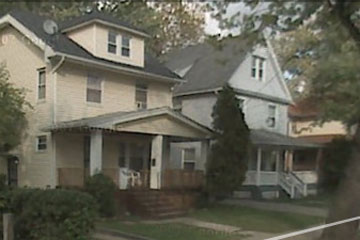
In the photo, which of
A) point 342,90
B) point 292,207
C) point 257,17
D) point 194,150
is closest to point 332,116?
point 342,90

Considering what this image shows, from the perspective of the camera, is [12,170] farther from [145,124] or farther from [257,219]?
[257,219]

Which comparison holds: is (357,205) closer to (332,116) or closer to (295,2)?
(295,2)

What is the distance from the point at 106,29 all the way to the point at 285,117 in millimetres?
13129

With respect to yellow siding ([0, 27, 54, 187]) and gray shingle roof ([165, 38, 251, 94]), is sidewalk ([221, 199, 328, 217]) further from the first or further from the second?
yellow siding ([0, 27, 54, 187])

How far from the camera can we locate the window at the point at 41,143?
873 inches

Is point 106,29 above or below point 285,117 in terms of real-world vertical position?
above

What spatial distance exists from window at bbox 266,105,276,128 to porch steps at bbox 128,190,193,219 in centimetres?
1134

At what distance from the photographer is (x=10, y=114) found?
64.7ft

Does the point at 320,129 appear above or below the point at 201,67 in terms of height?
below

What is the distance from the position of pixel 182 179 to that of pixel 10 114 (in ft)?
23.8

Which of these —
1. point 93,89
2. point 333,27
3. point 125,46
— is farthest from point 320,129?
point 333,27

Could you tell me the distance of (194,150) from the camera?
93.7 ft

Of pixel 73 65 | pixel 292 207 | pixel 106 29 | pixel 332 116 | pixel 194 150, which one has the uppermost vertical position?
pixel 106 29

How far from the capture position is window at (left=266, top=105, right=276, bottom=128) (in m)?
30.8
